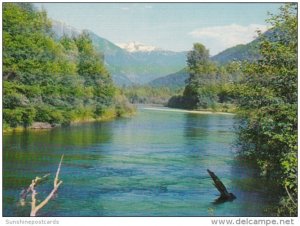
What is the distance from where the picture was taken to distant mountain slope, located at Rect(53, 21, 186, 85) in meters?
25.1

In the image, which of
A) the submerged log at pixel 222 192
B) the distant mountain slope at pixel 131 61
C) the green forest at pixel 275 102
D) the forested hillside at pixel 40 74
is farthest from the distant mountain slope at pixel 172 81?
the submerged log at pixel 222 192

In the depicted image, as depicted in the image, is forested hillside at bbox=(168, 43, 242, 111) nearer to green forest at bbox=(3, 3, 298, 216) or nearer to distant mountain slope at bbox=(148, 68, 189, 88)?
green forest at bbox=(3, 3, 298, 216)

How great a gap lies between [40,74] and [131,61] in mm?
22387

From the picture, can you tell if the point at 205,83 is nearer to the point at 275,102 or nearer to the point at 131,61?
the point at 275,102

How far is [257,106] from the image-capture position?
1184cm

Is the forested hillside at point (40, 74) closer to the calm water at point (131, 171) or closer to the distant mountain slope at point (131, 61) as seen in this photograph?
the distant mountain slope at point (131, 61)

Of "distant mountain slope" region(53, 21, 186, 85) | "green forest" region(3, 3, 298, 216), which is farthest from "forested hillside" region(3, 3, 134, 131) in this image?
"distant mountain slope" region(53, 21, 186, 85)

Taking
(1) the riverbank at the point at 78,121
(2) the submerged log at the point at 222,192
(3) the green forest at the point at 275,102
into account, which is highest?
(3) the green forest at the point at 275,102

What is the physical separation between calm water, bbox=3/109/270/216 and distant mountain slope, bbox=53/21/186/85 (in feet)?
14.0

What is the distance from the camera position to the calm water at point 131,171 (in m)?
11.5

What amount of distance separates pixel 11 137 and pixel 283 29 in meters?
11.6

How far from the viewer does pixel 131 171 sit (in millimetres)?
14828

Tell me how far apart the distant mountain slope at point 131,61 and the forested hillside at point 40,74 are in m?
0.94
